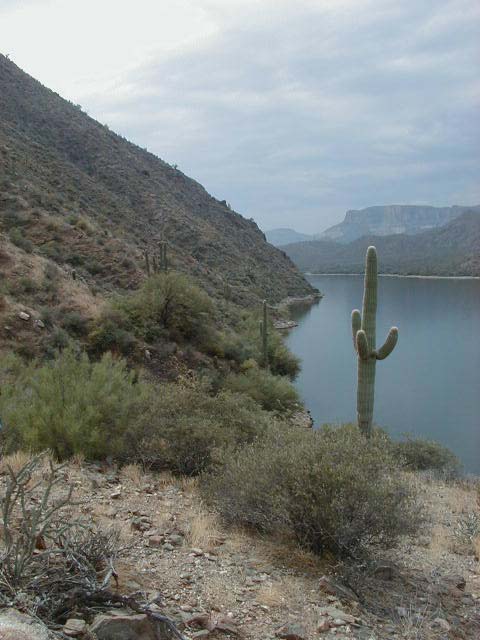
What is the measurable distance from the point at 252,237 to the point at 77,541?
71.5 meters

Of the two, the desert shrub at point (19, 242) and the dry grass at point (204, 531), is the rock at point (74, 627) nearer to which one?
the dry grass at point (204, 531)

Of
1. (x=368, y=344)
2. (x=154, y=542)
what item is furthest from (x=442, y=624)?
(x=368, y=344)

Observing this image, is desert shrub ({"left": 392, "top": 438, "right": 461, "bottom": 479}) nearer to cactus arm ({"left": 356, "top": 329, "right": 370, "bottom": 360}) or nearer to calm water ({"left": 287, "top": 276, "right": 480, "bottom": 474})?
cactus arm ({"left": 356, "top": 329, "right": 370, "bottom": 360})

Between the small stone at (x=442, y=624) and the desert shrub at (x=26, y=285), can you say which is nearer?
the small stone at (x=442, y=624)

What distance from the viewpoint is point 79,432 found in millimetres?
8195

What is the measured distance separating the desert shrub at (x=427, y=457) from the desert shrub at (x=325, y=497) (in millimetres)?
8607

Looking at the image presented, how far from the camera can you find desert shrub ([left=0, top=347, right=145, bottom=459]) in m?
8.18

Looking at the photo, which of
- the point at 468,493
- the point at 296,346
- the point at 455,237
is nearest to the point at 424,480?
the point at 468,493

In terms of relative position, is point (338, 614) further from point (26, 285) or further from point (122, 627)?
point (26, 285)

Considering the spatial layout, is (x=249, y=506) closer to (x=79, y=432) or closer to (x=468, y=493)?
(x=79, y=432)

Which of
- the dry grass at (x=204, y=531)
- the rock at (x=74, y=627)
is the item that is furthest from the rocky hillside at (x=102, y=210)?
the rock at (x=74, y=627)

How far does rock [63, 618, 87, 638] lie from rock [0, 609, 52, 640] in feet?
0.75

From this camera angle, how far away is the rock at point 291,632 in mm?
3826

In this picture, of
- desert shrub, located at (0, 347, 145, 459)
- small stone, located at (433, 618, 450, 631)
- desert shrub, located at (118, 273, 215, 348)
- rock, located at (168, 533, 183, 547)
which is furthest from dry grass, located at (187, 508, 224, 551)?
desert shrub, located at (118, 273, 215, 348)
